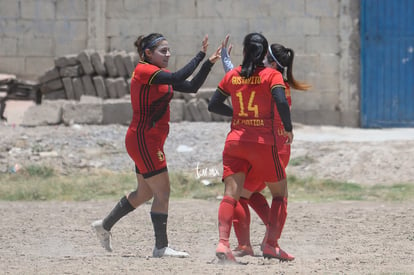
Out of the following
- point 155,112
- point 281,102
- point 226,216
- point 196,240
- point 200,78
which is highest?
point 200,78

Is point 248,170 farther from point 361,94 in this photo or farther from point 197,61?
point 361,94

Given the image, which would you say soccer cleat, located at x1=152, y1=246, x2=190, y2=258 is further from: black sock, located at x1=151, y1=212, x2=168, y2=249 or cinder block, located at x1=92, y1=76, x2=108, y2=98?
cinder block, located at x1=92, y1=76, x2=108, y2=98

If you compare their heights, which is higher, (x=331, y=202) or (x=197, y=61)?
(x=197, y=61)

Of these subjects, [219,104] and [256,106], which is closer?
[256,106]

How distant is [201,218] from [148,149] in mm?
2678

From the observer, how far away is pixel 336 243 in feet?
24.7

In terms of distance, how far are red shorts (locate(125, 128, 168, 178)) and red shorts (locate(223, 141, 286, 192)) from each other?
519mm

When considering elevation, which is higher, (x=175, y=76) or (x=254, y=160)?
(x=175, y=76)

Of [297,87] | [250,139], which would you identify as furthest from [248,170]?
[297,87]

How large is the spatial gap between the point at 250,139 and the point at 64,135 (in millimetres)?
6973

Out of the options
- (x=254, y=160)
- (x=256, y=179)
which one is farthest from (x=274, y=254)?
(x=254, y=160)

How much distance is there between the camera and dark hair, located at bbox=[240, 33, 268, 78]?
20.7 ft

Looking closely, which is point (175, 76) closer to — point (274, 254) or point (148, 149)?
point (148, 149)

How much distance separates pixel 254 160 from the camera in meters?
6.34
